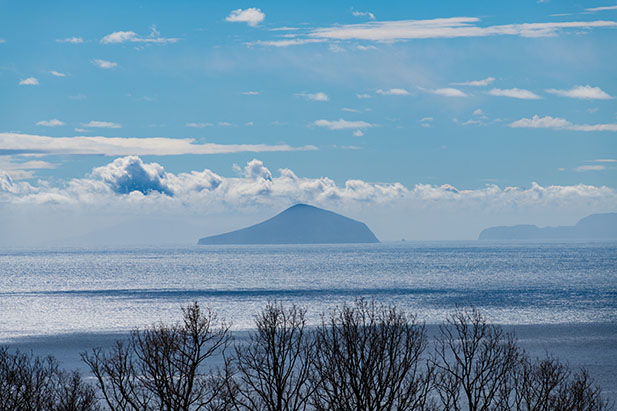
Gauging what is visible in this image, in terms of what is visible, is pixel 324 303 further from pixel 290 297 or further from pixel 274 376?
pixel 274 376

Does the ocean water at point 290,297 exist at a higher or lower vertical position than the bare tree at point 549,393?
lower

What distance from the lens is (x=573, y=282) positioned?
167875mm

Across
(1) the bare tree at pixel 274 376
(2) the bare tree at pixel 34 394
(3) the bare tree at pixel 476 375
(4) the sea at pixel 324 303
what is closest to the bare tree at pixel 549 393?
(3) the bare tree at pixel 476 375

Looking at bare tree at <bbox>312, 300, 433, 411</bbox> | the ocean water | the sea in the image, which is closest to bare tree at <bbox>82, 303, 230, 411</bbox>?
bare tree at <bbox>312, 300, 433, 411</bbox>

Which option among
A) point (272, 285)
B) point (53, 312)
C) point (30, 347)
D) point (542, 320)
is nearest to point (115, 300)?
point (53, 312)

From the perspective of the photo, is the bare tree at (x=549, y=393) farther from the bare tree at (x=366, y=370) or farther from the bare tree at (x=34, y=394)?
the bare tree at (x=34, y=394)

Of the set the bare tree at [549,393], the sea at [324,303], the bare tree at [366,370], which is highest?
the bare tree at [366,370]

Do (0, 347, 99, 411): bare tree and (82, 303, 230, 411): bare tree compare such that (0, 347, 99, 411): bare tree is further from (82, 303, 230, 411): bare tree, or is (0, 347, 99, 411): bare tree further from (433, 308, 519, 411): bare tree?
(433, 308, 519, 411): bare tree

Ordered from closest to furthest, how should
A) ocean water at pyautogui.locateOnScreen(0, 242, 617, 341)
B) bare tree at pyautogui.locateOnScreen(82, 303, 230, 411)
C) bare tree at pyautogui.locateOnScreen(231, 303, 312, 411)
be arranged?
bare tree at pyautogui.locateOnScreen(82, 303, 230, 411), bare tree at pyautogui.locateOnScreen(231, 303, 312, 411), ocean water at pyautogui.locateOnScreen(0, 242, 617, 341)

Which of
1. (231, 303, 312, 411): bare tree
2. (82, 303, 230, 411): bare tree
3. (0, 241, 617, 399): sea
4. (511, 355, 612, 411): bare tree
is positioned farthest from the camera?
(0, 241, 617, 399): sea

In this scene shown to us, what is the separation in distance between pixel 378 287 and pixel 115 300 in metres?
58.7

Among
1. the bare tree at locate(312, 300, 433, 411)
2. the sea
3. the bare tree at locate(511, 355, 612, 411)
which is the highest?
the bare tree at locate(312, 300, 433, 411)

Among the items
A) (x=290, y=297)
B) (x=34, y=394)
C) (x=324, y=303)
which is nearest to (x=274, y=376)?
(x=34, y=394)

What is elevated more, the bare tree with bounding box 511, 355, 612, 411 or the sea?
the bare tree with bounding box 511, 355, 612, 411
